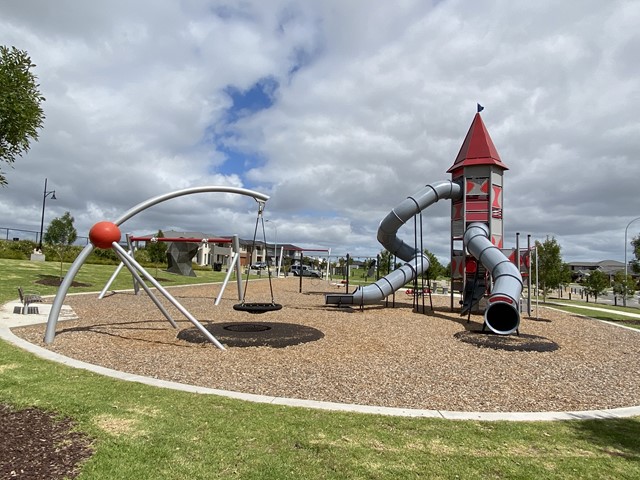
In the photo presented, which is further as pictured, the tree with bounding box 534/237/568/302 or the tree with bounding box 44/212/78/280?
the tree with bounding box 44/212/78/280

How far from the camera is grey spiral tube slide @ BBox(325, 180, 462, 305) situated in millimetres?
17016

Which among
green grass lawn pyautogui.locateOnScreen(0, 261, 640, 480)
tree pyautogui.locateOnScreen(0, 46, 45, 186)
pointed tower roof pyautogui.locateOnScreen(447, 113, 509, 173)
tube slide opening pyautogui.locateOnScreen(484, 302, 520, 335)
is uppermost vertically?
pointed tower roof pyautogui.locateOnScreen(447, 113, 509, 173)

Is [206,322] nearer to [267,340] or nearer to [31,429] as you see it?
[267,340]

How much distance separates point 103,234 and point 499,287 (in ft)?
34.1

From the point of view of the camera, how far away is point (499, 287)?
39.9 ft

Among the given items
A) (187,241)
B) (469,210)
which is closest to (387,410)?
(469,210)

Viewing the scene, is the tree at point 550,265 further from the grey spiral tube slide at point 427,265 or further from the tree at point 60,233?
the tree at point 60,233

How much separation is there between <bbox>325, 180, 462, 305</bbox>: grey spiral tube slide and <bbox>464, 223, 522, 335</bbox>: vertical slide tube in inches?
95.0

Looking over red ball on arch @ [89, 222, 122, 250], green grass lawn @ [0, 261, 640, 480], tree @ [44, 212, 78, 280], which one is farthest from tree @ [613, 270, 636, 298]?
tree @ [44, 212, 78, 280]

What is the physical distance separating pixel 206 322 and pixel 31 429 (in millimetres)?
8334

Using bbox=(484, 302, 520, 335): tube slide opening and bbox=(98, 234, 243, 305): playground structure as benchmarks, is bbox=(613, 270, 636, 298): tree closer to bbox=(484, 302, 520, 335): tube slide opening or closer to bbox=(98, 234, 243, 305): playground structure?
bbox=(484, 302, 520, 335): tube slide opening

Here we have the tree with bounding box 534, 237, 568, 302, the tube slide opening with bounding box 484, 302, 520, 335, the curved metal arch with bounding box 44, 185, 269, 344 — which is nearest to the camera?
the curved metal arch with bounding box 44, 185, 269, 344

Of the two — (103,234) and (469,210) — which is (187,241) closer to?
(103,234)

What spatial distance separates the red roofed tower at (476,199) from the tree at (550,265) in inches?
591
